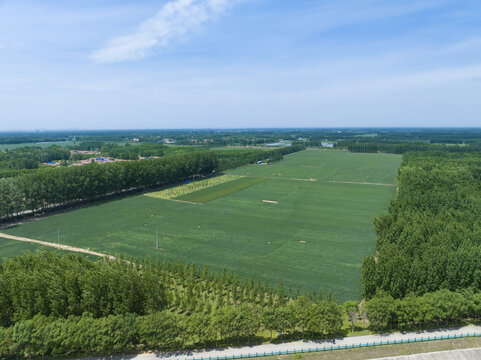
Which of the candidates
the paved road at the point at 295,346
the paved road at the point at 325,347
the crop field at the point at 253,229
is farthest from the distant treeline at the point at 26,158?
the paved road at the point at 325,347

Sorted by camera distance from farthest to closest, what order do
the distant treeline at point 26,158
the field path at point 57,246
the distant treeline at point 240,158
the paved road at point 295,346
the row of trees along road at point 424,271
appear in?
the distant treeline at point 240,158 → the distant treeline at point 26,158 → the field path at point 57,246 → the row of trees along road at point 424,271 → the paved road at point 295,346

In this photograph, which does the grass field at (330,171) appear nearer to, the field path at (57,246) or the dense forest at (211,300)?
the dense forest at (211,300)

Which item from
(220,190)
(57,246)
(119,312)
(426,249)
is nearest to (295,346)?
(119,312)

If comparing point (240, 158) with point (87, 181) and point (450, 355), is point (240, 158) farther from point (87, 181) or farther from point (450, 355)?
point (450, 355)

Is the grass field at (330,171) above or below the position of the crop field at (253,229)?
above

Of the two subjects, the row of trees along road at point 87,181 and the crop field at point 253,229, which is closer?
the crop field at point 253,229
